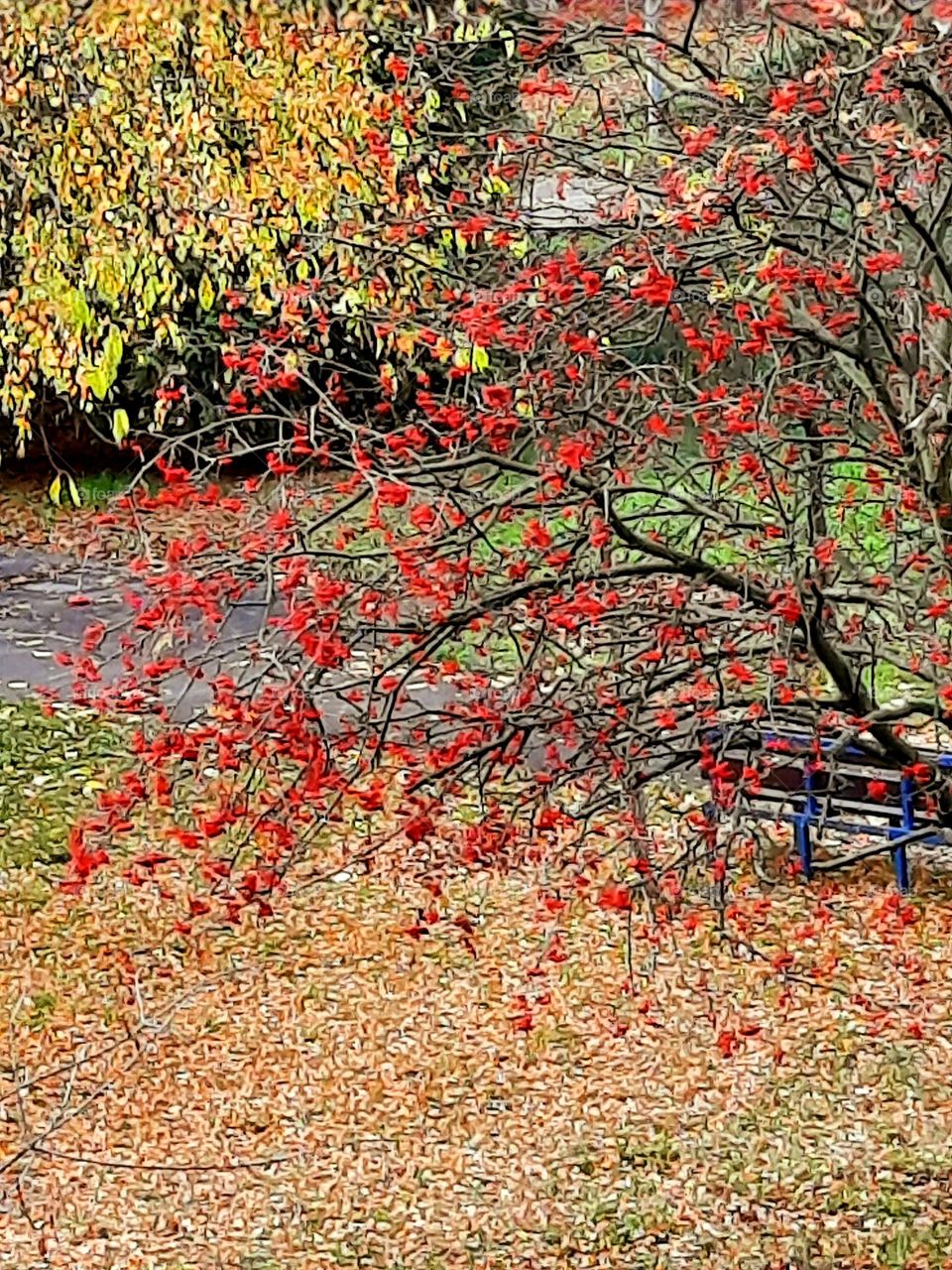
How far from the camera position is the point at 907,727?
481 centimetres

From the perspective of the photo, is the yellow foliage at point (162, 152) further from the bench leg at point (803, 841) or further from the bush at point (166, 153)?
the bench leg at point (803, 841)

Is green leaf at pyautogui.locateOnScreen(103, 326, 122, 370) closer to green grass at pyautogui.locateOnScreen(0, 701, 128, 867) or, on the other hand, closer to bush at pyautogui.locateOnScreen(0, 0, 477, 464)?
bush at pyautogui.locateOnScreen(0, 0, 477, 464)

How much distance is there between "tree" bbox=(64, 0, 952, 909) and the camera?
12.7ft

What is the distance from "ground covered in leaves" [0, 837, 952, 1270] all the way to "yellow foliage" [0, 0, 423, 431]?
2.39 m

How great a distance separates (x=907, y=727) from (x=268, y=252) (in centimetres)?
263

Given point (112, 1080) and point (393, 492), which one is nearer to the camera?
point (393, 492)

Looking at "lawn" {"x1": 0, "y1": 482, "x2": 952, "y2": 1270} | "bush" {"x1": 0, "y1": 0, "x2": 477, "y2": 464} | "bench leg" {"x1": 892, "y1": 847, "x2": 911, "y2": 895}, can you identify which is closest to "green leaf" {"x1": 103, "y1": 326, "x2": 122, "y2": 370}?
"bush" {"x1": 0, "y1": 0, "x2": 477, "y2": 464}

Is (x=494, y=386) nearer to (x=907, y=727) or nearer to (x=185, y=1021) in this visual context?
(x=907, y=727)

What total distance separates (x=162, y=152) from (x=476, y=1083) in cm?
355

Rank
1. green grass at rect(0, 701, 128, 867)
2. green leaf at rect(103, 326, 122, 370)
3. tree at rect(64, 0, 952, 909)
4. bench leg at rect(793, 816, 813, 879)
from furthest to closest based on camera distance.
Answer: green grass at rect(0, 701, 128, 867)
bench leg at rect(793, 816, 813, 879)
green leaf at rect(103, 326, 122, 370)
tree at rect(64, 0, 952, 909)

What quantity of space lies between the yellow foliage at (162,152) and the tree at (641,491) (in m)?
1.34

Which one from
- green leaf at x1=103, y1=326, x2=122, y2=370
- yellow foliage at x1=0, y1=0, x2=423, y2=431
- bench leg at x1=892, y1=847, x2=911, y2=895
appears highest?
yellow foliage at x1=0, y1=0, x2=423, y2=431

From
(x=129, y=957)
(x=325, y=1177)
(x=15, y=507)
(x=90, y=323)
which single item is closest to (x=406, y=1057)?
(x=325, y=1177)

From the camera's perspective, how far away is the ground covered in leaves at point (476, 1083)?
5.97 metres
